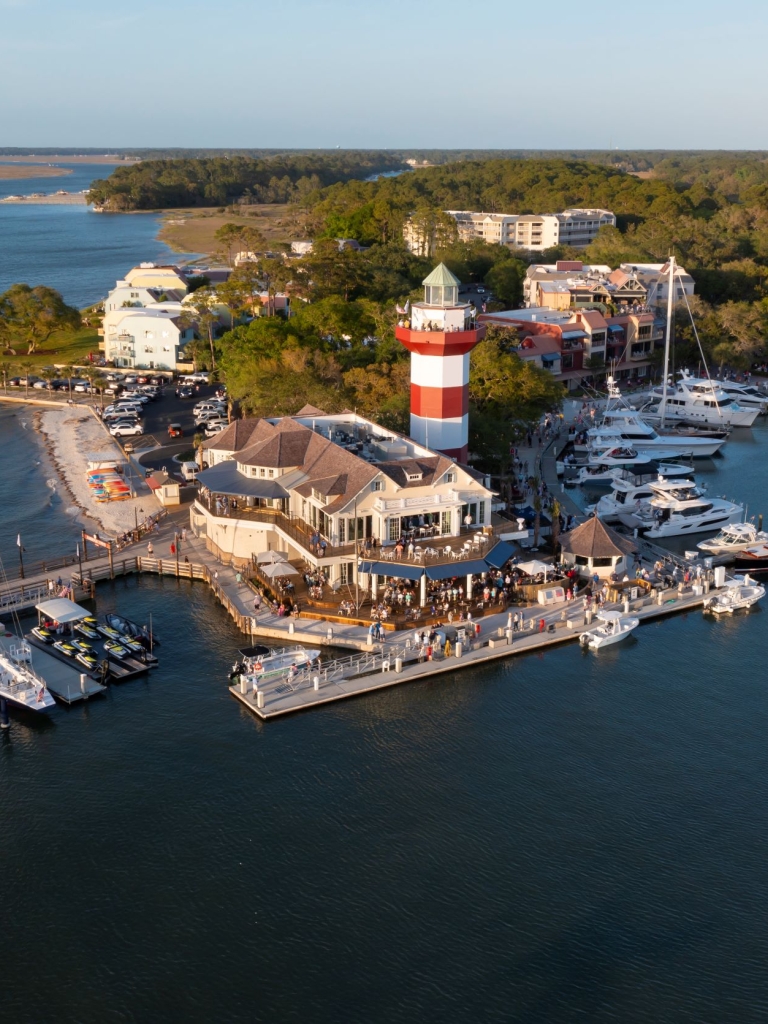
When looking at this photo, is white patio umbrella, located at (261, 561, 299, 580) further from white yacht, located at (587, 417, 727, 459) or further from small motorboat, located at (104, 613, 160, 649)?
white yacht, located at (587, 417, 727, 459)

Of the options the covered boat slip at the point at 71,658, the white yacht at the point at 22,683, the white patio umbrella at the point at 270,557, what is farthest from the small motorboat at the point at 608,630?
the white yacht at the point at 22,683

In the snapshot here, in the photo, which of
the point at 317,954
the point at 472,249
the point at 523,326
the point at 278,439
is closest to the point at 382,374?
the point at 278,439

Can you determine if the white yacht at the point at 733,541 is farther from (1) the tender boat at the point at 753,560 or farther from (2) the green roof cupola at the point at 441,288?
(2) the green roof cupola at the point at 441,288

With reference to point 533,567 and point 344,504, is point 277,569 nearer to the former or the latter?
point 344,504

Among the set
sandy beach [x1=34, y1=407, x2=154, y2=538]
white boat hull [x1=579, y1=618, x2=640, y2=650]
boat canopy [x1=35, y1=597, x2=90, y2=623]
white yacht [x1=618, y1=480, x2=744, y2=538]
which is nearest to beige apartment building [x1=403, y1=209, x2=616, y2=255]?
sandy beach [x1=34, y1=407, x2=154, y2=538]

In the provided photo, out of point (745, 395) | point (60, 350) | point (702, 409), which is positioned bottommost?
point (702, 409)

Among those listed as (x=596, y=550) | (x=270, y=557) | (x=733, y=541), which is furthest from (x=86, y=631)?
(x=733, y=541)
